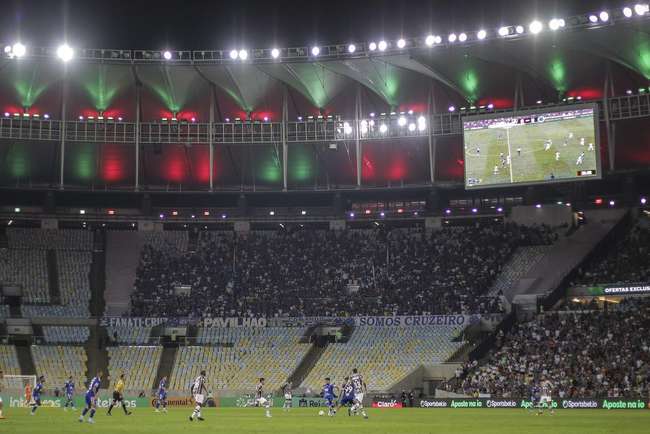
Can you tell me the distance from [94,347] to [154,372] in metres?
6.82

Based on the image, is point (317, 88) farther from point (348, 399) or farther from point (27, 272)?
point (348, 399)

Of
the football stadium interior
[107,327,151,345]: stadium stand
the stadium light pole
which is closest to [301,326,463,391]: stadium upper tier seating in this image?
the football stadium interior

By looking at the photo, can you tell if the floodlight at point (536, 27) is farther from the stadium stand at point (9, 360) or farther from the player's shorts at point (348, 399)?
the stadium stand at point (9, 360)

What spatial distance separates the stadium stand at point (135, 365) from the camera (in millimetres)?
67688

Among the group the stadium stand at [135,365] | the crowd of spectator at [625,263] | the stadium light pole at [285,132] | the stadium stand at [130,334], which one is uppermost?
the stadium light pole at [285,132]

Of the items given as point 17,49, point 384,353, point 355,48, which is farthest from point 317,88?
point 17,49

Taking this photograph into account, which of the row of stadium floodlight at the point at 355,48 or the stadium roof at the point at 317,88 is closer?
the row of stadium floodlight at the point at 355,48

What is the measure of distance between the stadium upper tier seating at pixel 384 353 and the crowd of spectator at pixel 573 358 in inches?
195

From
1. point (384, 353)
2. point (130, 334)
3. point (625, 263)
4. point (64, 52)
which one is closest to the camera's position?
point (384, 353)

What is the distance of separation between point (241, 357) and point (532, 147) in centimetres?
2835

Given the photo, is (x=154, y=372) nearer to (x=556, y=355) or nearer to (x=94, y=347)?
(x=94, y=347)

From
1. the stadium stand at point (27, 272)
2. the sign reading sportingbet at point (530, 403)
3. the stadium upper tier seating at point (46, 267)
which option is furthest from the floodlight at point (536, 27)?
the stadium stand at point (27, 272)

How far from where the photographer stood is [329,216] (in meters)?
84.9

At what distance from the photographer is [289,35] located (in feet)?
259
